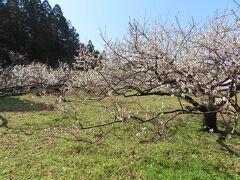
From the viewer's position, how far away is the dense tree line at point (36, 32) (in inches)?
2056

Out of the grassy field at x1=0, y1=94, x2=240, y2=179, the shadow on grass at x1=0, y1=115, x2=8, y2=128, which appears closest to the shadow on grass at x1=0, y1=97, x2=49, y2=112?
the shadow on grass at x1=0, y1=115, x2=8, y2=128

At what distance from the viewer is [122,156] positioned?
11.3 metres

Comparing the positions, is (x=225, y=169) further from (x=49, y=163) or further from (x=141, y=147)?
(x=49, y=163)

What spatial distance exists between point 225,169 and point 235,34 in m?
3.62

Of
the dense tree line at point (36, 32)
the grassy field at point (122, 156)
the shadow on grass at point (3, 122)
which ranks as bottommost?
the grassy field at point (122, 156)

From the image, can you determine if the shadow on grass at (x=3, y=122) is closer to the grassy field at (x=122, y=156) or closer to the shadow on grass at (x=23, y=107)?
the grassy field at (x=122, y=156)

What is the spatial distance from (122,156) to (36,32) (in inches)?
1882

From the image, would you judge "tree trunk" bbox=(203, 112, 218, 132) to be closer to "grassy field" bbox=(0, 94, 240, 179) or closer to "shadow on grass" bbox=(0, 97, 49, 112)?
"grassy field" bbox=(0, 94, 240, 179)

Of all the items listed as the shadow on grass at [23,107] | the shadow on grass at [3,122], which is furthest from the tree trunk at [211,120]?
the shadow on grass at [23,107]

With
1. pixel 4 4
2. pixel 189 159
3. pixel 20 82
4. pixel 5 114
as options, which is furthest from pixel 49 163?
pixel 4 4

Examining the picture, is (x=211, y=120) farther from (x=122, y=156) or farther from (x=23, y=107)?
(x=23, y=107)

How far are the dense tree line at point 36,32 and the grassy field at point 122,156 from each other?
36.4m

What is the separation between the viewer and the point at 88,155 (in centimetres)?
1165

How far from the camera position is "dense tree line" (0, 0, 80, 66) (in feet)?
171
